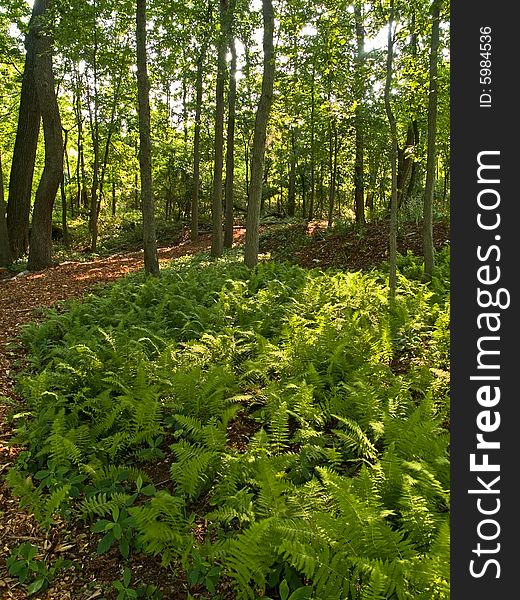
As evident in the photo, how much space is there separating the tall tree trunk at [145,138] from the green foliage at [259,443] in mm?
3566

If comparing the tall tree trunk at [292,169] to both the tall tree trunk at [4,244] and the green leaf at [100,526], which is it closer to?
the tall tree trunk at [4,244]

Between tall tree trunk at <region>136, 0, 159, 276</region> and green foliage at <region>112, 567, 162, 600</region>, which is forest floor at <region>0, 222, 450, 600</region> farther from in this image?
tall tree trunk at <region>136, 0, 159, 276</region>

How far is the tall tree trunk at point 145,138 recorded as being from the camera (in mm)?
10188

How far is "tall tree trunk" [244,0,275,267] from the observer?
10.9 meters

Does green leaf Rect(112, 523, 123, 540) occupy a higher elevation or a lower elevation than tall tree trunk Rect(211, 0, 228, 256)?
lower

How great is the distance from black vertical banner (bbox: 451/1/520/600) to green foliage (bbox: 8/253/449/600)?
0.68m

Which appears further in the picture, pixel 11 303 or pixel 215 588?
pixel 11 303

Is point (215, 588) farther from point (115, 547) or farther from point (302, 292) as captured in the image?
point (302, 292)

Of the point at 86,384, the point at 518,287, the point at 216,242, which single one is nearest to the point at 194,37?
the point at 216,242

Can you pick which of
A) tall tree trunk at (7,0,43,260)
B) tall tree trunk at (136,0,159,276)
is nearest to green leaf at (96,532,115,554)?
tall tree trunk at (136,0,159,276)

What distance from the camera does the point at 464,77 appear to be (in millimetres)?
2246

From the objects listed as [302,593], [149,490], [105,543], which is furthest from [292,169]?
[302,593]

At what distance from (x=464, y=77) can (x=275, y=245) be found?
15805 millimetres

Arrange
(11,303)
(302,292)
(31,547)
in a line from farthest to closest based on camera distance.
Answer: (11,303)
(302,292)
(31,547)
